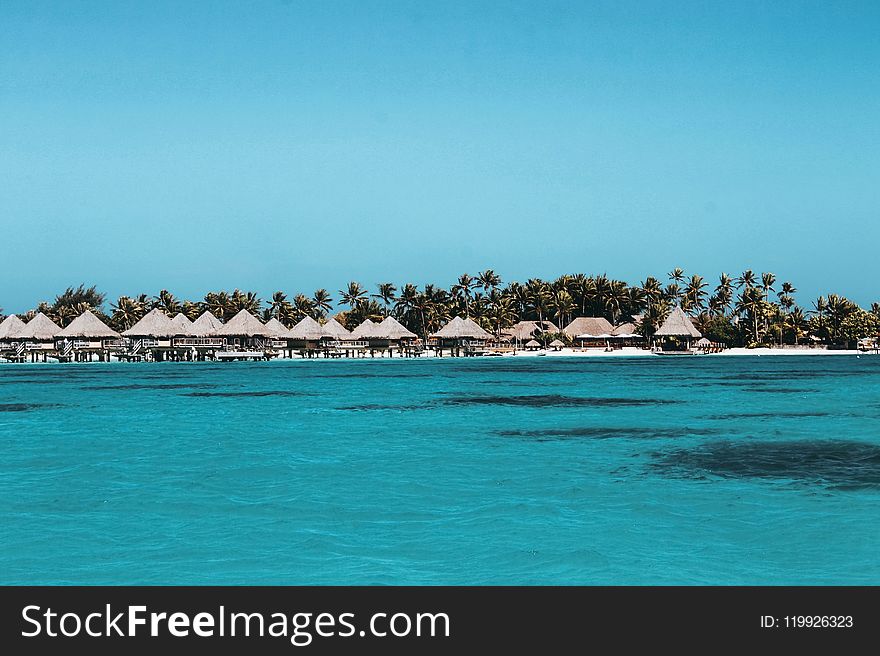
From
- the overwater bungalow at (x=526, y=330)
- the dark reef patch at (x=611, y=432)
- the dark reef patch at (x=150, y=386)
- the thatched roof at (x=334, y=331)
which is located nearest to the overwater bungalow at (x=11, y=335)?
the thatched roof at (x=334, y=331)

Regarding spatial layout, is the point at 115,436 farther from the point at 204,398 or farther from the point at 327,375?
the point at 327,375

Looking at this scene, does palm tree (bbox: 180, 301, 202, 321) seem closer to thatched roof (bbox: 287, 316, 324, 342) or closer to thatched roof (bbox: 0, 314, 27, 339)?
thatched roof (bbox: 287, 316, 324, 342)

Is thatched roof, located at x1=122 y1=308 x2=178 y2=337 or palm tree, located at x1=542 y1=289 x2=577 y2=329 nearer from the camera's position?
thatched roof, located at x1=122 y1=308 x2=178 y2=337

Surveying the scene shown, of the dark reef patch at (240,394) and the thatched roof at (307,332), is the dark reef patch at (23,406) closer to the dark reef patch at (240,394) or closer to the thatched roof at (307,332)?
the dark reef patch at (240,394)

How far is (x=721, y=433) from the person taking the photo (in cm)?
1797

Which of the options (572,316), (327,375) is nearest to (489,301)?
(572,316)

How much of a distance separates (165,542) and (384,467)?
529 cm

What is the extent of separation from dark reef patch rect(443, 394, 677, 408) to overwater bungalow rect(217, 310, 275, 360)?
40.2 metres

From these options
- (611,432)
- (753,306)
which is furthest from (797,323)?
(611,432)

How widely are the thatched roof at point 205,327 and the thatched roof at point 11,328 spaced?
38.5ft

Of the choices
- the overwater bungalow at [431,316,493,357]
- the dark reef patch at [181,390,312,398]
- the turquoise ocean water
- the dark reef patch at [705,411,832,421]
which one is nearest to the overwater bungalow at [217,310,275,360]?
the overwater bungalow at [431,316,493,357]

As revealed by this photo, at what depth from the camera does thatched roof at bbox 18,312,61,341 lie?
64.4m

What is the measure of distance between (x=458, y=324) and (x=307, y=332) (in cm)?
1271

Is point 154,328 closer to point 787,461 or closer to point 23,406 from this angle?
point 23,406
